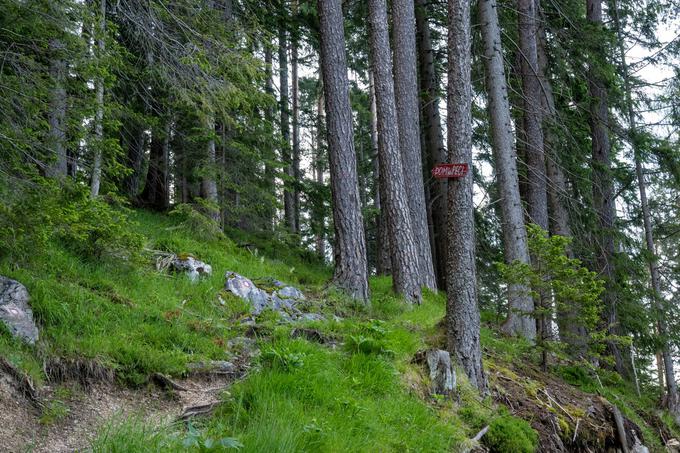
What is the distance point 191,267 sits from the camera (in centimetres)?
689

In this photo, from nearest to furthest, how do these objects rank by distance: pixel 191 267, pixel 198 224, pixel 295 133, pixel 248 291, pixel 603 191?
1. pixel 248 291
2. pixel 191 267
3. pixel 198 224
4. pixel 603 191
5. pixel 295 133

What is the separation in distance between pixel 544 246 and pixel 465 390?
220cm

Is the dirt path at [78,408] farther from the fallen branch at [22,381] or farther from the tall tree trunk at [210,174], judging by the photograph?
the tall tree trunk at [210,174]

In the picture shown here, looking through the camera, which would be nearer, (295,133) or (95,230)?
(95,230)

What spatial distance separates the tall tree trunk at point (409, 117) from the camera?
9.70 meters

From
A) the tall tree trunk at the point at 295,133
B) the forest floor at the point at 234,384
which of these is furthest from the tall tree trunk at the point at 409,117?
the forest floor at the point at 234,384

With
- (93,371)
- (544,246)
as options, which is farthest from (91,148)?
(544,246)

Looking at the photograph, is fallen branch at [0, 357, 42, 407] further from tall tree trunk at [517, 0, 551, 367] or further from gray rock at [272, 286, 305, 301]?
tall tree trunk at [517, 0, 551, 367]

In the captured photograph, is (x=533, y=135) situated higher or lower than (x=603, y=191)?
higher

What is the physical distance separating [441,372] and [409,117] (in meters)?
6.64

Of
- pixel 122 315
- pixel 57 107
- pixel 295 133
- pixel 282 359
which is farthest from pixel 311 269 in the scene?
pixel 295 133

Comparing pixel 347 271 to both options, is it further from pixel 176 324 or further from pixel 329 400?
pixel 329 400

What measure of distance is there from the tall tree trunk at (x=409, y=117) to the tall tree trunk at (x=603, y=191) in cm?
369

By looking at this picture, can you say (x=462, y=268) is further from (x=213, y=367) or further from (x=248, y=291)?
(x=248, y=291)
